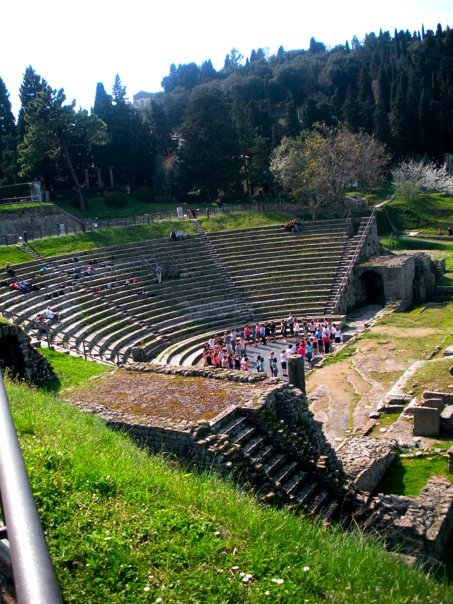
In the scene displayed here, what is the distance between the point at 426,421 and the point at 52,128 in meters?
34.3

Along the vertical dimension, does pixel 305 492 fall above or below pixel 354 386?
above

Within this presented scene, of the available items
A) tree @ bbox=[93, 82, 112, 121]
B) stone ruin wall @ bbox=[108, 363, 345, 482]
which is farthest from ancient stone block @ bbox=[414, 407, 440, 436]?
tree @ bbox=[93, 82, 112, 121]

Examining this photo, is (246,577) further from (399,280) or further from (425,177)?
(425,177)

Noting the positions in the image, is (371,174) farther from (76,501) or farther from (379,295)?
(76,501)

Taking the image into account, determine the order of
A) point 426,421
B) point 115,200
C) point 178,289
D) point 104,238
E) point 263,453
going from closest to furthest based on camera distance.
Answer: point 263,453 → point 426,421 → point 178,289 → point 104,238 → point 115,200

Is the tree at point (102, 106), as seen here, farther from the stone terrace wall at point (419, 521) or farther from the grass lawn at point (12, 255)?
the stone terrace wall at point (419, 521)

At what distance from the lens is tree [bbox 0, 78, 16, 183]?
50.2m

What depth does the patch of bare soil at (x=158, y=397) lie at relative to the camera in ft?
44.5

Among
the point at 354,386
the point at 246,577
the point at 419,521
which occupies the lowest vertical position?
the point at 354,386

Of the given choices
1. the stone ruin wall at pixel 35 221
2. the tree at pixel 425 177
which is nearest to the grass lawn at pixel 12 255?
the stone ruin wall at pixel 35 221

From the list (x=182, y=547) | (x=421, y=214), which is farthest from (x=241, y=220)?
(x=182, y=547)

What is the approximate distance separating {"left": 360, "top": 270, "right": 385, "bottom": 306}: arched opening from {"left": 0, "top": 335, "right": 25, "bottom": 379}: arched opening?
22811 mm

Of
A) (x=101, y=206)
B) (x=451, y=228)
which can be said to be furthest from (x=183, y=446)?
(x=451, y=228)

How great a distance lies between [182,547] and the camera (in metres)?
6.16
